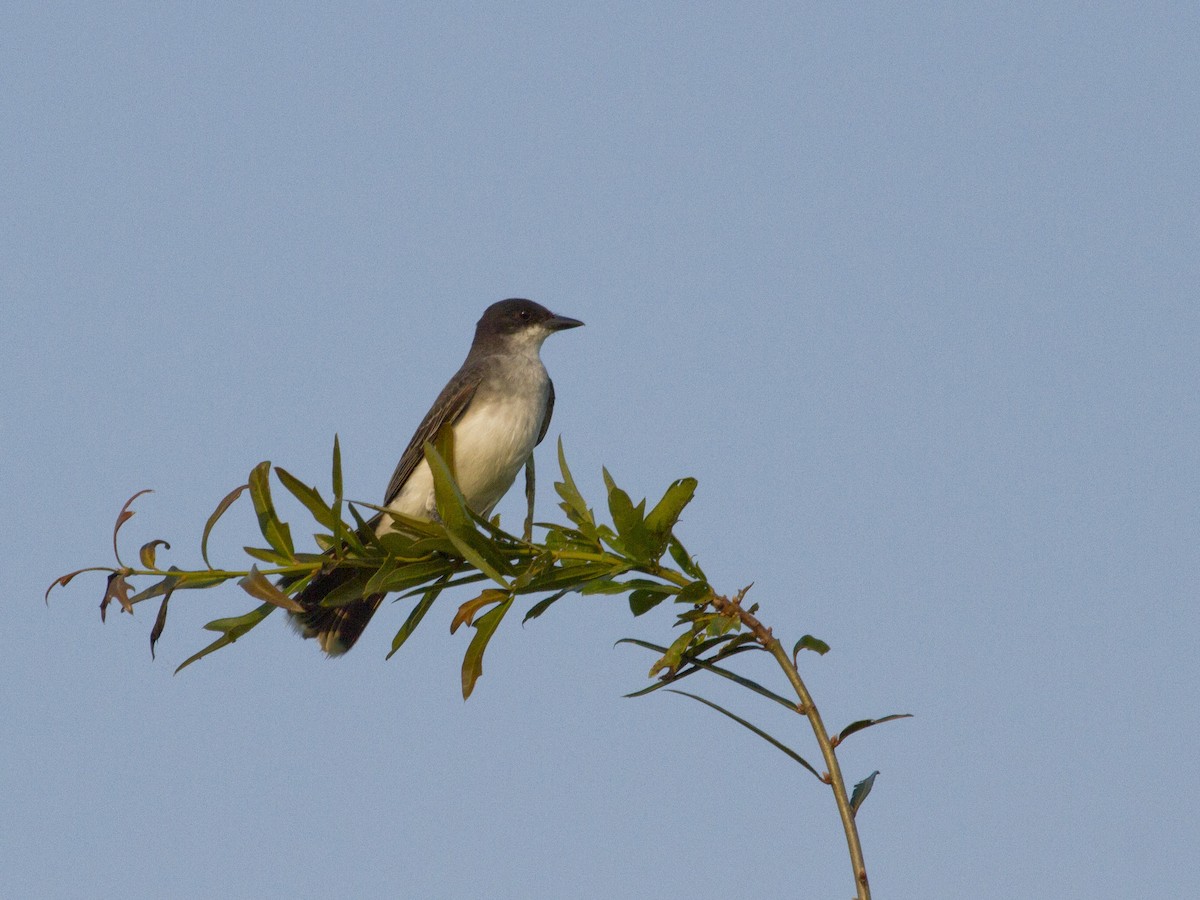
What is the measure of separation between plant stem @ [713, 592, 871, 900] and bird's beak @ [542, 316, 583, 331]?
5891 mm

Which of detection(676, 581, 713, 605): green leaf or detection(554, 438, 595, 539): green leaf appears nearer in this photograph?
detection(676, 581, 713, 605): green leaf

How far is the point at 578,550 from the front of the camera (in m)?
2.85

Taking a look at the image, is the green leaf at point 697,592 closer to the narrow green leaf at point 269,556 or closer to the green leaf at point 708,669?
the green leaf at point 708,669

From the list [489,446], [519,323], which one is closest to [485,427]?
[489,446]

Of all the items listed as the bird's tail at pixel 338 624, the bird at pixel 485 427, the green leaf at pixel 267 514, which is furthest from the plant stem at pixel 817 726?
the bird at pixel 485 427

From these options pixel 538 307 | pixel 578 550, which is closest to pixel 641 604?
pixel 578 550

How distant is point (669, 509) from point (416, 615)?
678mm

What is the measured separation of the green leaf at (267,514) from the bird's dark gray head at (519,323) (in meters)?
5.24

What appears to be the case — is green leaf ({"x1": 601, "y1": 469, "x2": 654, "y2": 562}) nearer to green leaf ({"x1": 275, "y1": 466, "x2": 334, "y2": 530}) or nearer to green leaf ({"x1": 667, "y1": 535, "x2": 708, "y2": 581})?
green leaf ({"x1": 667, "y1": 535, "x2": 708, "y2": 581})

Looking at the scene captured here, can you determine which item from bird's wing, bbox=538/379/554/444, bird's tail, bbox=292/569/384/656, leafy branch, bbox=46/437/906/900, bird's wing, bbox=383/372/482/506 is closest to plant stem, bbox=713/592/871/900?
leafy branch, bbox=46/437/906/900

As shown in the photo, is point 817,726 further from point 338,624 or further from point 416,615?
point 338,624

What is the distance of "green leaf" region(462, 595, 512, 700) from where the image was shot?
290cm

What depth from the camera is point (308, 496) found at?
9.75 feet

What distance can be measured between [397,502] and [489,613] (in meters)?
4.64
